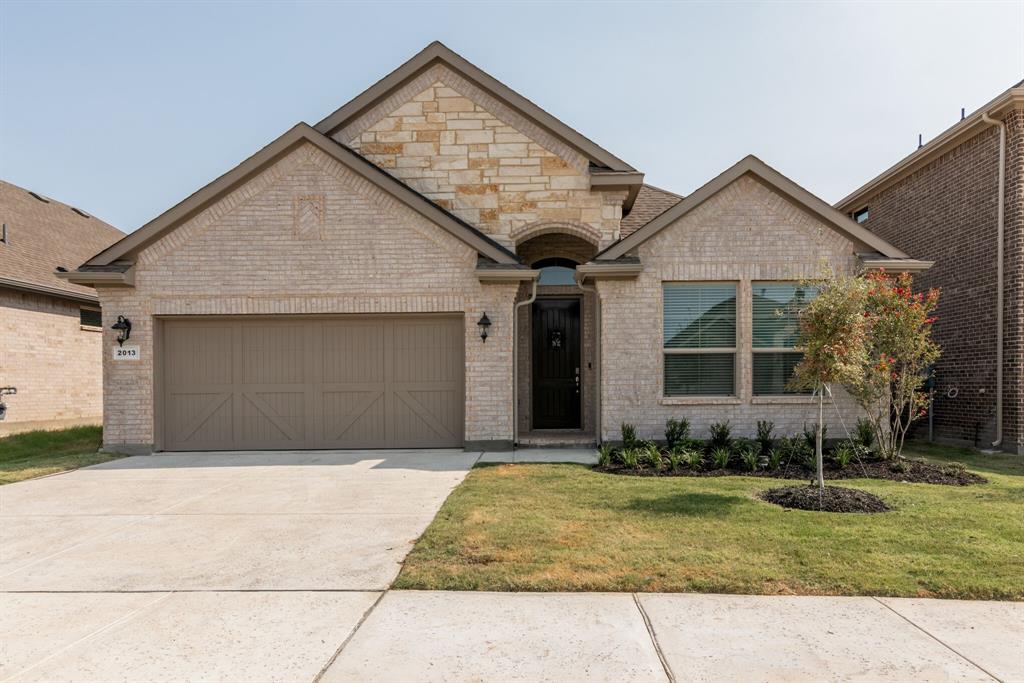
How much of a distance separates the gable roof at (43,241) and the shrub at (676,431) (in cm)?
1497

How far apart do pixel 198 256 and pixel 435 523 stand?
777cm

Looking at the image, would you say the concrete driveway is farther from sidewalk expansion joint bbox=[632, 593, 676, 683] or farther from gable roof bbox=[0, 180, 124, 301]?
gable roof bbox=[0, 180, 124, 301]

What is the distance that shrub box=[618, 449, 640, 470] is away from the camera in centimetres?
929

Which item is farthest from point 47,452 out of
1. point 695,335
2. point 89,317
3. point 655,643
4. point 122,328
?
point 655,643

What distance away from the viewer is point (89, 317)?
57.8 ft

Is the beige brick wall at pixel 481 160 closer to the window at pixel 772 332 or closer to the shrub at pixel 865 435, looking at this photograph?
the window at pixel 772 332

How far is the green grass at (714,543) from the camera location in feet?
15.1

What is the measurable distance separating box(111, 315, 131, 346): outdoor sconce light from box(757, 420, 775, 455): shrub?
1131 cm

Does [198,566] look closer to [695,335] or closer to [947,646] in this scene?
[947,646]

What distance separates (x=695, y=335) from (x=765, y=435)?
81.6 inches

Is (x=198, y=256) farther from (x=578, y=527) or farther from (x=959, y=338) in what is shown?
(x=959, y=338)

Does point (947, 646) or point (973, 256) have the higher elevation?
point (973, 256)

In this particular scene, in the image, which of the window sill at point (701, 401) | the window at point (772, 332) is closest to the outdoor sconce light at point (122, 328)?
the window sill at point (701, 401)

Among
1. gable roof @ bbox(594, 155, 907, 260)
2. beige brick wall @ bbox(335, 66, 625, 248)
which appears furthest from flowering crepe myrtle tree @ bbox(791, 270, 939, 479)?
beige brick wall @ bbox(335, 66, 625, 248)
